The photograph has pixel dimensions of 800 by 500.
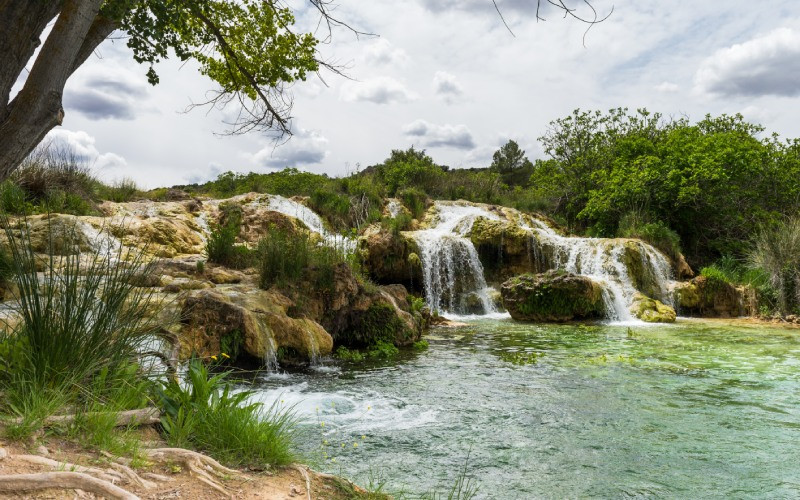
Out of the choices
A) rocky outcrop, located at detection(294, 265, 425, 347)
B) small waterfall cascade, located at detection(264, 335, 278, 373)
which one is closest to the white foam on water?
small waterfall cascade, located at detection(264, 335, 278, 373)

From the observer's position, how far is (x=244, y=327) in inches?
274

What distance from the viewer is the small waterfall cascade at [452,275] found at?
48.7ft

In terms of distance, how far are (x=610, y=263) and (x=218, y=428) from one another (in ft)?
47.0

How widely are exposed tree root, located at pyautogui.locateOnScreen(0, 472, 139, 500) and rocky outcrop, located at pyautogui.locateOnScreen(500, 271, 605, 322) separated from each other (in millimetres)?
11748

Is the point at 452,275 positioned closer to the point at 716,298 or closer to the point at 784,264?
the point at 716,298

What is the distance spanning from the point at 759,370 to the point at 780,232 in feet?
→ 29.5

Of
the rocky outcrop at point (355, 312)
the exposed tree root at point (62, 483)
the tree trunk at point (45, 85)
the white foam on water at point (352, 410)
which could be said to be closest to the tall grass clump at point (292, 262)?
the rocky outcrop at point (355, 312)

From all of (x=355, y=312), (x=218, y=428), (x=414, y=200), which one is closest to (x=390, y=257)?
(x=355, y=312)

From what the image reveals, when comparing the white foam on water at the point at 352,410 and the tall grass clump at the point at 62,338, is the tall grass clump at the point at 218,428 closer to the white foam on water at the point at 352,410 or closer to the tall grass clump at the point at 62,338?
the tall grass clump at the point at 62,338

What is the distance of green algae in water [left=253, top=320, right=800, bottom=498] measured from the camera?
3.87 m

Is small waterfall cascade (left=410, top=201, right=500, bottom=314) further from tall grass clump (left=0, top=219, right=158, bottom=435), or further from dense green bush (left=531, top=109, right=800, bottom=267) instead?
tall grass clump (left=0, top=219, right=158, bottom=435)

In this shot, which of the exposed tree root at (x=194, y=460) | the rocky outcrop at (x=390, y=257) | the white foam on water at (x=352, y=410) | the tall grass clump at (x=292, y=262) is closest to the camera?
the exposed tree root at (x=194, y=460)

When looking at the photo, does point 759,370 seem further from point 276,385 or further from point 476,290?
point 476,290

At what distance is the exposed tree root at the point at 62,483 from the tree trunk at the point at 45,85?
8.96 feet
